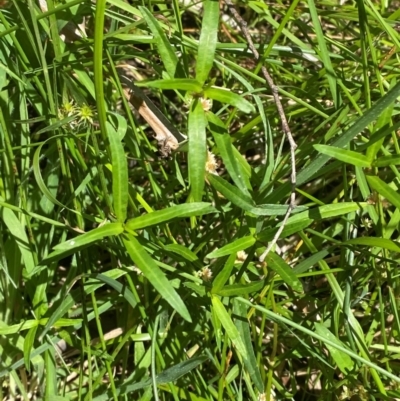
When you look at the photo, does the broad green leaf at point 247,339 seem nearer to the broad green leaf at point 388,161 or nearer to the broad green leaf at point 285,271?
the broad green leaf at point 285,271

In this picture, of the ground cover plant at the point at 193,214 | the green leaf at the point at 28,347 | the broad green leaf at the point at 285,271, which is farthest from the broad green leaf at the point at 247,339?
the green leaf at the point at 28,347

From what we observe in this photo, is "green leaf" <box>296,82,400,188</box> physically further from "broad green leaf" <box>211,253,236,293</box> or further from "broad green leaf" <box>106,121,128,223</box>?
"broad green leaf" <box>106,121,128,223</box>

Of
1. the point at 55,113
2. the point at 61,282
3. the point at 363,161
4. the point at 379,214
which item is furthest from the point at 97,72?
the point at 61,282

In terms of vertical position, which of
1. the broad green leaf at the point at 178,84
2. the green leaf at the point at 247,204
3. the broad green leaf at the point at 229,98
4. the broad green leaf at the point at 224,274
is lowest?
the broad green leaf at the point at 224,274

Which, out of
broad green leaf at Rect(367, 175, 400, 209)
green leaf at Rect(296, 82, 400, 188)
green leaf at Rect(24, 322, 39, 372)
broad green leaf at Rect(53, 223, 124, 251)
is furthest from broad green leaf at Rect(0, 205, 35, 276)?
broad green leaf at Rect(367, 175, 400, 209)

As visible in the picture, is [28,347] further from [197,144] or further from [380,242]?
[380,242]

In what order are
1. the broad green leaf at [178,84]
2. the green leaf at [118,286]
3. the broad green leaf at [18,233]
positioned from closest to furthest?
1. the broad green leaf at [178,84]
2. the green leaf at [118,286]
3. the broad green leaf at [18,233]
